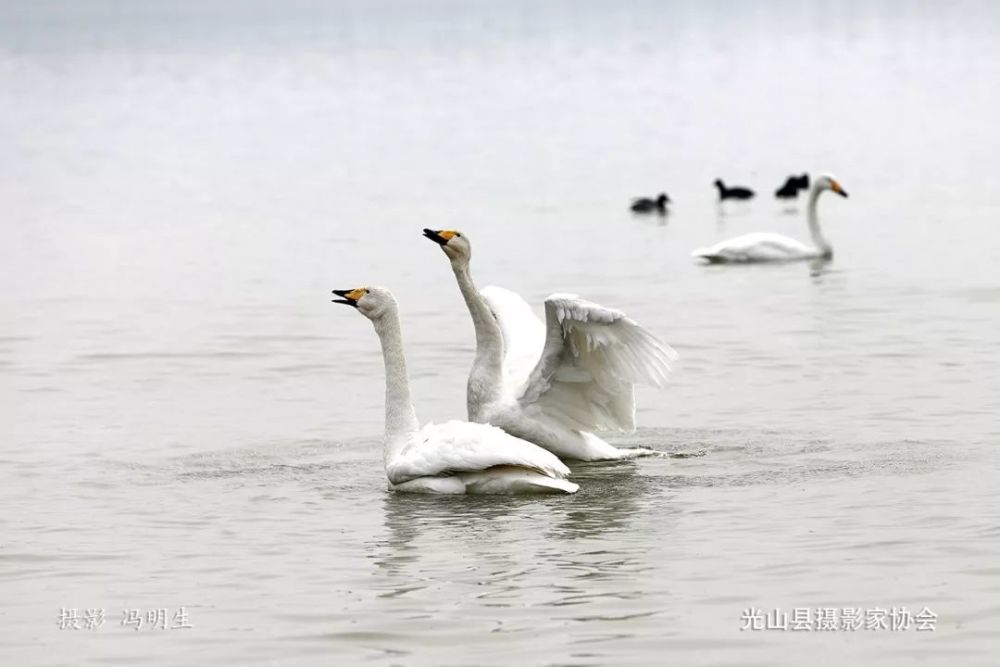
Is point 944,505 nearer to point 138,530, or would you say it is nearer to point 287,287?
point 138,530

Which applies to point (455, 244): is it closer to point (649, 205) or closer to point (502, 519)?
point (502, 519)

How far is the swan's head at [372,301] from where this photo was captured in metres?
11.6

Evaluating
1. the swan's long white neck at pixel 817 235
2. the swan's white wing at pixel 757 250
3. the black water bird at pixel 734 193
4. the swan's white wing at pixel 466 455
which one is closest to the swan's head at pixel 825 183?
the swan's long white neck at pixel 817 235

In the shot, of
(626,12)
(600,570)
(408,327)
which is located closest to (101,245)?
(408,327)

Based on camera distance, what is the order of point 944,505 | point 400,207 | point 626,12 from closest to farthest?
point 944,505, point 400,207, point 626,12

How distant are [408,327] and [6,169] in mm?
21106

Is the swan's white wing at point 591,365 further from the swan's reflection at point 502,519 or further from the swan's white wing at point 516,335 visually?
the swan's reflection at point 502,519

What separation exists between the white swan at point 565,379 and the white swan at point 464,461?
30.9 inches

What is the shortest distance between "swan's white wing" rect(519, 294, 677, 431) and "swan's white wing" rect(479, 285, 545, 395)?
0.88 ft

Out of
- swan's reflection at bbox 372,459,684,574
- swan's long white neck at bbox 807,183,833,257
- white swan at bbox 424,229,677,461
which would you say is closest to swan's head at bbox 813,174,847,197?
swan's long white neck at bbox 807,183,833,257

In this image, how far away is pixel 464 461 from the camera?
1087 centimetres

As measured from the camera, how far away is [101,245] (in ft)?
83.5

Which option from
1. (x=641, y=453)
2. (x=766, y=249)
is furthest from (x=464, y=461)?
(x=766, y=249)

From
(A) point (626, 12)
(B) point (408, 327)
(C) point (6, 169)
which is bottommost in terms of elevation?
(B) point (408, 327)
